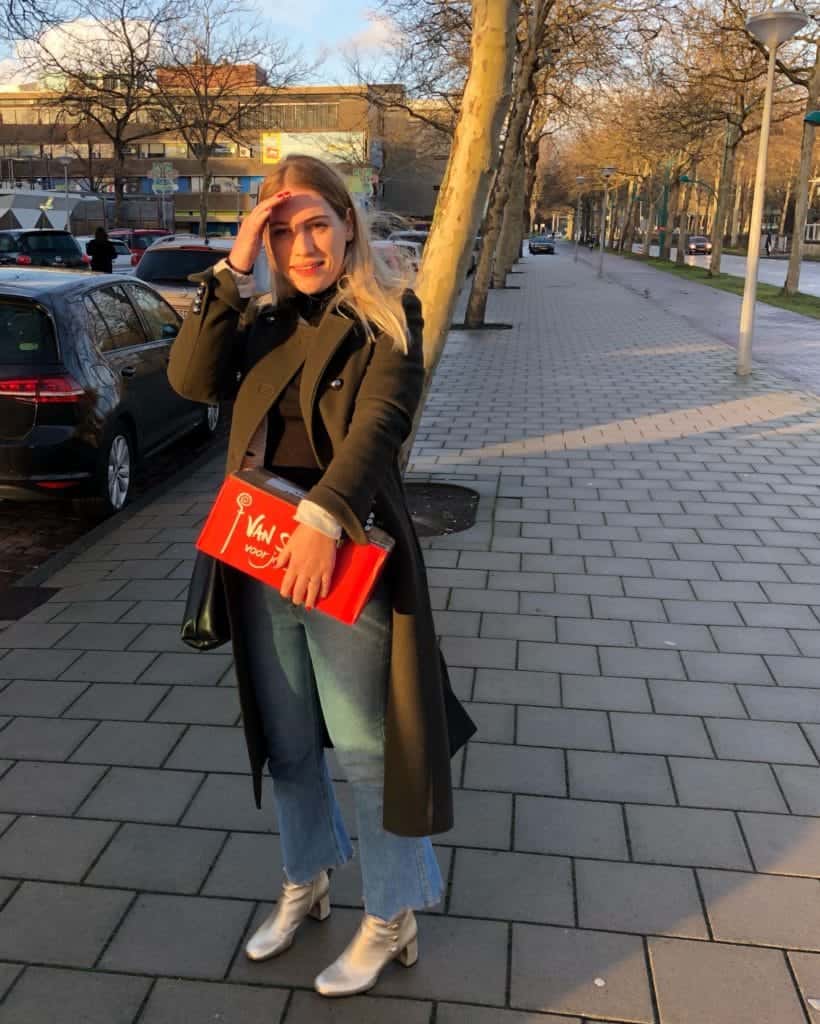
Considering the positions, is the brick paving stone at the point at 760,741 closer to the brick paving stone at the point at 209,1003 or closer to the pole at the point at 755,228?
the brick paving stone at the point at 209,1003

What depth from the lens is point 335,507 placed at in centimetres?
177

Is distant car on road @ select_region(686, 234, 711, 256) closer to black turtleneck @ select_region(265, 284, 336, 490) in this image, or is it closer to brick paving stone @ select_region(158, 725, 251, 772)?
brick paving stone @ select_region(158, 725, 251, 772)

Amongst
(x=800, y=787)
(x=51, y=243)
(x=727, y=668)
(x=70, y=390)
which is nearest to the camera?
(x=800, y=787)

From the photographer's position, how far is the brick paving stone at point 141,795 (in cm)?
291

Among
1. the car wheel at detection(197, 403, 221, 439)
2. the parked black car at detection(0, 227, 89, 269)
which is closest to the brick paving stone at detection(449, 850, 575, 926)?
the car wheel at detection(197, 403, 221, 439)

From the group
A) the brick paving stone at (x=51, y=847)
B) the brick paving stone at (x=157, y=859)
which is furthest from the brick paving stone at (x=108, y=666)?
the brick paving stone at (x=157, y=859)

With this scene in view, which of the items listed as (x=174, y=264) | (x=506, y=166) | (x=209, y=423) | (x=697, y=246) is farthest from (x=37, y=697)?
(x=697, y=246)

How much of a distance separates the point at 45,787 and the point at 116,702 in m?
0.58

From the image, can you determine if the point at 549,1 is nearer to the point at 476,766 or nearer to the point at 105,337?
the point at 105,337

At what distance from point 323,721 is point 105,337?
4708mm

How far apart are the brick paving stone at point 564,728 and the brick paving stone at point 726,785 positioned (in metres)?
0.27

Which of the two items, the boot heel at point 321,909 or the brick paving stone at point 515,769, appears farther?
the brick paving stone at point 515,769

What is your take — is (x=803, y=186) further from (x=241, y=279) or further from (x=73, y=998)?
(x=73, y=998)

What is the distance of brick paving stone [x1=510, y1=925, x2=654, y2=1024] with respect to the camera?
2.20m
